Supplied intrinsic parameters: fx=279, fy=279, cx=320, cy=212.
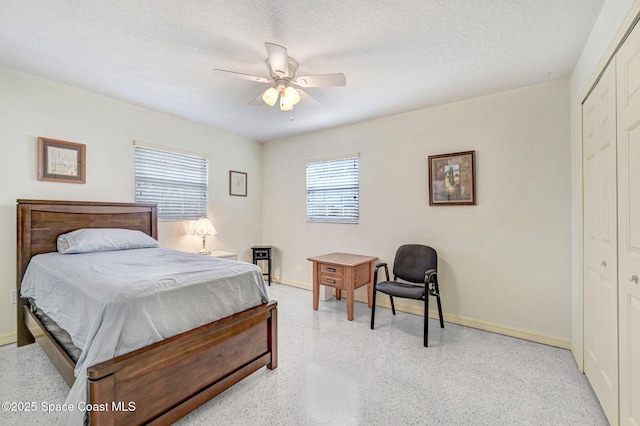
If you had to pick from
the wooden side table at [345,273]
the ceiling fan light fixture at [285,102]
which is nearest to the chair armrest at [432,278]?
the wooden side table at [345,273]

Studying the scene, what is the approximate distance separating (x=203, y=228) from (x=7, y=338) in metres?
2.01

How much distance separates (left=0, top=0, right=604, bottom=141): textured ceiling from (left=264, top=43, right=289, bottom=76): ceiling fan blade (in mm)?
163

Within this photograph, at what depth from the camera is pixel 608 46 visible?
1.55m

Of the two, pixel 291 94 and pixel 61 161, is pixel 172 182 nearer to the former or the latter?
pixel 61 161

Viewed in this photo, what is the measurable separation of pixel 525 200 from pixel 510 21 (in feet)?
5.36

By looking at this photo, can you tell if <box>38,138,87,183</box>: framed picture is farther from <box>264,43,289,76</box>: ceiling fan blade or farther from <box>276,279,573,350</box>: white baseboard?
<box>276,279,573,350</box>: white baseboard

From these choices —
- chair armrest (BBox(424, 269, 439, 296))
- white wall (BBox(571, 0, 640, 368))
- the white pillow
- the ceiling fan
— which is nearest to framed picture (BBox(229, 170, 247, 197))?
the white pillow

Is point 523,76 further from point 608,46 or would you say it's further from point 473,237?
point 473,237

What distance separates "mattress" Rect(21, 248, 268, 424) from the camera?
135cm

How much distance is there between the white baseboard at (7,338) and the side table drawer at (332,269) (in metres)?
3.00

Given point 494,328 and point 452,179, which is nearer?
point 494,328

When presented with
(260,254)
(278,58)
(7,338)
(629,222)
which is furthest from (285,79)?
(7,338)

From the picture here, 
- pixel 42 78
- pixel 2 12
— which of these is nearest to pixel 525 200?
pixel 2 12

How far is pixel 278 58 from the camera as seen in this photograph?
194 centimetres
